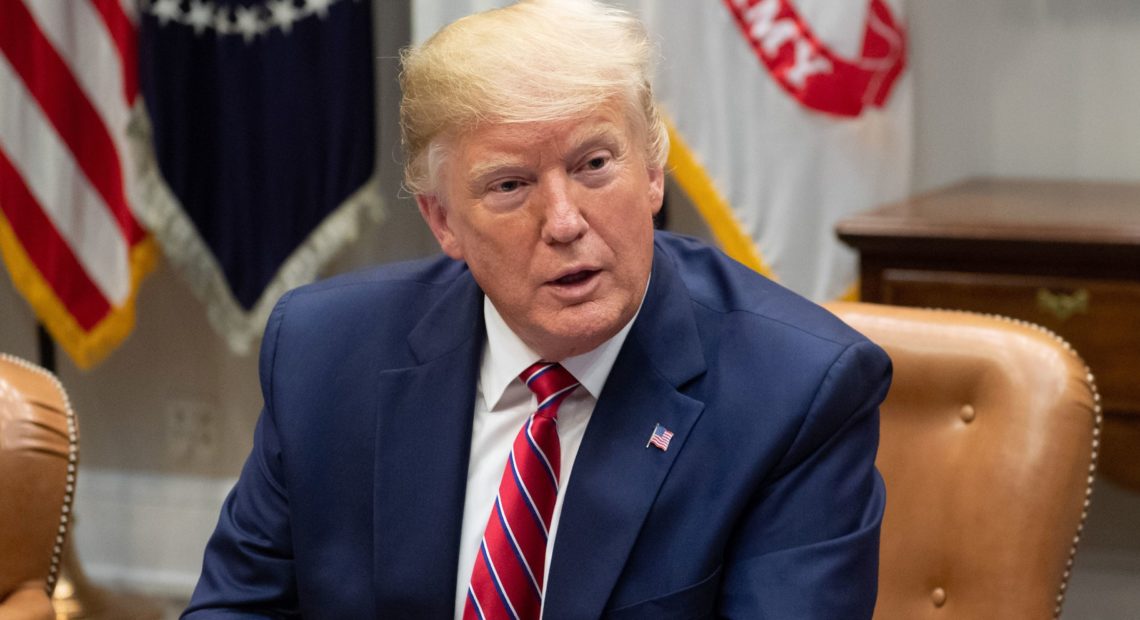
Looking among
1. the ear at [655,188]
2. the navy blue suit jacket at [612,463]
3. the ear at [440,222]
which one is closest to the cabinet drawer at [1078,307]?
the navy blue suit jacket at [612,463]

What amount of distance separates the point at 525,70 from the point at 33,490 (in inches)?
40.4

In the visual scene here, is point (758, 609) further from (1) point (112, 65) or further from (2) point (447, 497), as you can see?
(1) point (112, 65)

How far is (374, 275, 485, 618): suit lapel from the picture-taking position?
1.57 m

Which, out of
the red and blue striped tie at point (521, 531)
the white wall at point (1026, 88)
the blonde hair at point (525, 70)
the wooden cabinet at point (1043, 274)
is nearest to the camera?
the blonde hair at point (525, 70)

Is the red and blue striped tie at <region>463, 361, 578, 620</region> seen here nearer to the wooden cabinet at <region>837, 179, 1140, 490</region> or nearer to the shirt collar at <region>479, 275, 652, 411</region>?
the shirt collar at <region>479, 275, 652, 411</region>

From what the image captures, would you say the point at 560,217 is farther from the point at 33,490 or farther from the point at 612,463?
the point at 33,490

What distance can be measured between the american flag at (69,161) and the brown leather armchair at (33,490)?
64.4 inches

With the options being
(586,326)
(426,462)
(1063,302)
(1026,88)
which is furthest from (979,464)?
(1026,88)

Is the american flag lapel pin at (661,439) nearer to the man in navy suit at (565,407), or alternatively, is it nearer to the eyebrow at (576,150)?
the man in navy suit at (565,407)

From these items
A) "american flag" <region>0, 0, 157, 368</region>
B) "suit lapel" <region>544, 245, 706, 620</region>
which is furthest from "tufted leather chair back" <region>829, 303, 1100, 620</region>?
"american flag" <region>0, 0, 157, 368</region>

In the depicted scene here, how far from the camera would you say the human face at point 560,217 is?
1459 millimetres

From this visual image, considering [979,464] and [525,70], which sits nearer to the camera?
[525,70]

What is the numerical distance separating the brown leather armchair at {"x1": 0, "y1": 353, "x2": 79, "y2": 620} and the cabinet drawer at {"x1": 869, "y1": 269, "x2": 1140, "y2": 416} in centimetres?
163

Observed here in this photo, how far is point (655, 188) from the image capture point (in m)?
1.61
